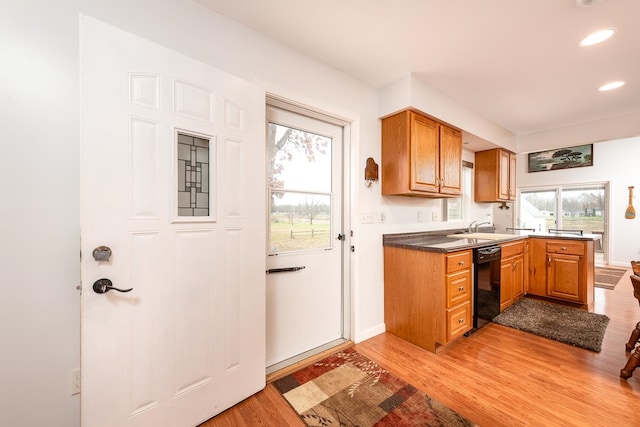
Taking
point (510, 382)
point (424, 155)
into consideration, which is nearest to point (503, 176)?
point (424, 155)

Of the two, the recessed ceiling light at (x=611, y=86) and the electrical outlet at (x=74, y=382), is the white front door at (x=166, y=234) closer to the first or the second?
the electrical outlet at (x=74, y=382)

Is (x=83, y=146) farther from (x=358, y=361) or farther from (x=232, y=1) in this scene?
(x=358, y=361)

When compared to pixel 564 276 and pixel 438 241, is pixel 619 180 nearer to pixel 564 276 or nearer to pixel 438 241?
pixel 564 276

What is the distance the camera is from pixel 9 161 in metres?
1.10

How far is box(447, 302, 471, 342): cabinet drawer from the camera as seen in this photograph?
218cm

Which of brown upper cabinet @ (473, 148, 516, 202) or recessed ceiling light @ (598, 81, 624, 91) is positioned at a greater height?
recessed ceiling light @ (598, 81, 624, 91)

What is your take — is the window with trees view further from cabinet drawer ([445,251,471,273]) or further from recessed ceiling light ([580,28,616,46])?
recessed ceiling light ([580,28,616,46])

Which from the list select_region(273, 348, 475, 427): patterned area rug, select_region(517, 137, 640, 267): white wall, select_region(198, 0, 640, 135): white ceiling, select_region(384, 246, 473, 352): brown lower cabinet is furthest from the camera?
select_region(517, 137, 640, 267): white wall

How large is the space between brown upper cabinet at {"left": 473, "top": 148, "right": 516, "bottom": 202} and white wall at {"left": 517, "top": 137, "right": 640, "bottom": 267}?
3071 mm

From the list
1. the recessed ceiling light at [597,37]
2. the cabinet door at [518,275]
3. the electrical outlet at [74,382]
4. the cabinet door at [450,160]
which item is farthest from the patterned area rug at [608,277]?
the electrical outlet at [74,382]

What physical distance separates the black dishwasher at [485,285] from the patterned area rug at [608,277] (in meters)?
2.91

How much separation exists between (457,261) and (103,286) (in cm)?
247

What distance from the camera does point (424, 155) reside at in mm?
2527

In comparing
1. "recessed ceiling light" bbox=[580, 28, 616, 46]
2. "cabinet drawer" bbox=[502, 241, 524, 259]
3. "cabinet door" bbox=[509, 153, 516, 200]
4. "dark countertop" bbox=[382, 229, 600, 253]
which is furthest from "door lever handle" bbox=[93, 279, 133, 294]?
"cabinet door" bbox=[509, 153, 516, 200]
